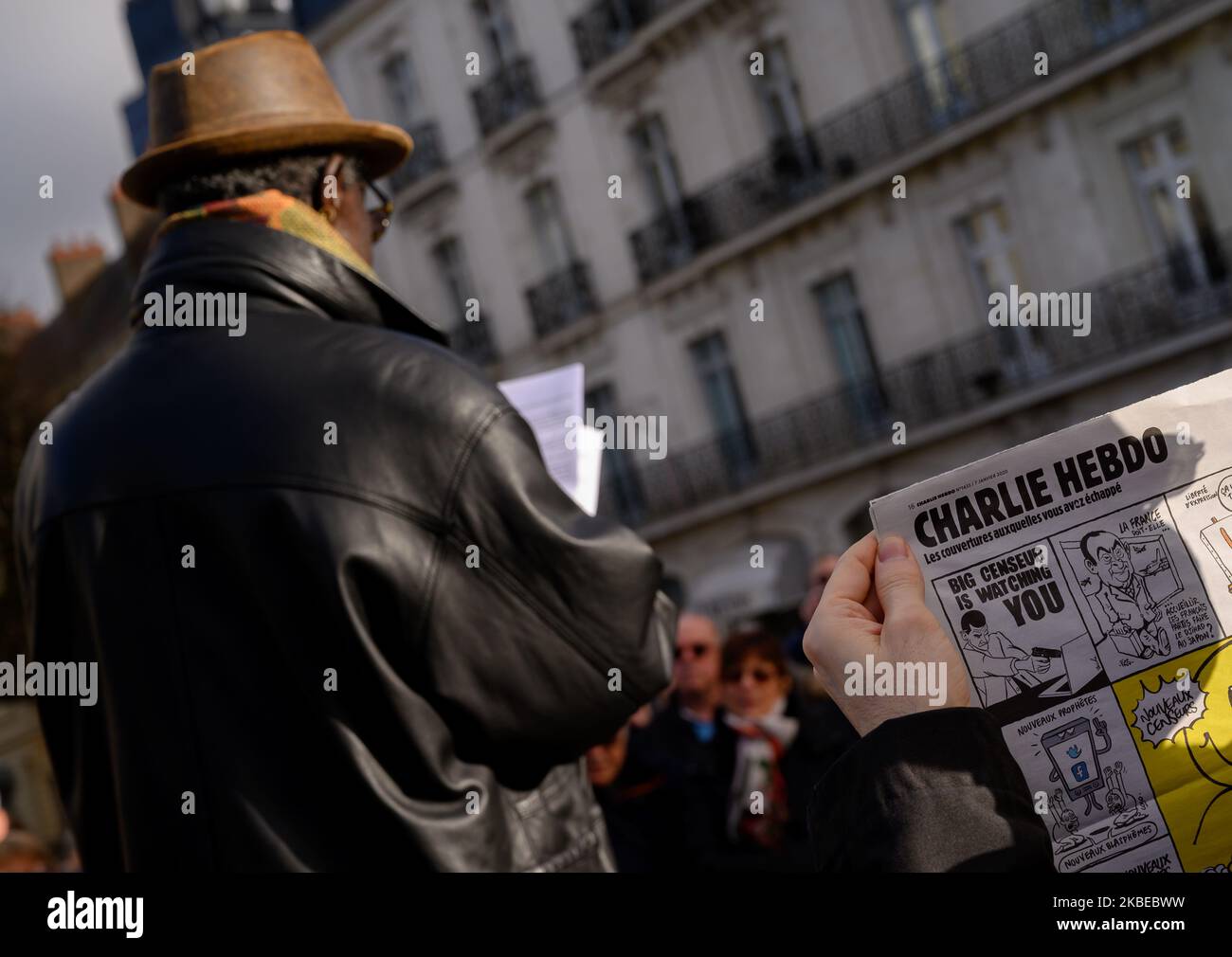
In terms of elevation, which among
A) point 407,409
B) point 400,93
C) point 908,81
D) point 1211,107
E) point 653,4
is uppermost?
point 400,93

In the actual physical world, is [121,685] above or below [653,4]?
below

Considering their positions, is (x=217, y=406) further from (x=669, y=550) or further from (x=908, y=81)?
(x=669, y=550)

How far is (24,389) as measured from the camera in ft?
91.8

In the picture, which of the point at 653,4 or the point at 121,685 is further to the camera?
the point at 653,4

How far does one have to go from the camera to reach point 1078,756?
1.55 m

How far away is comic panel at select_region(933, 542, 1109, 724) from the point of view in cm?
154

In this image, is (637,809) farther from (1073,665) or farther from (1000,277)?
(1000,277)

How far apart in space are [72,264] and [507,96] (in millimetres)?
21886

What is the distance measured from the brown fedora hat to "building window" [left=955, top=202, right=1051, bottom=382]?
18964 mm

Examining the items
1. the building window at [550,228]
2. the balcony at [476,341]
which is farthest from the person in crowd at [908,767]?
the balcony at [476,341]

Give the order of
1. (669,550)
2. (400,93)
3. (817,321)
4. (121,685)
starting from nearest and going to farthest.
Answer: (121,685)
(817,321)
(669,550)
(400,93)

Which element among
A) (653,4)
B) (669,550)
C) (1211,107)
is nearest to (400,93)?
(653,4)
